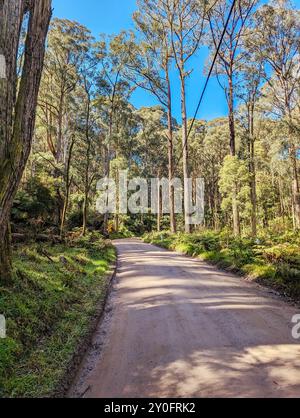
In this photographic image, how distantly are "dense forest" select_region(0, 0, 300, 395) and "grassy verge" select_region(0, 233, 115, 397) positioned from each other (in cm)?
4

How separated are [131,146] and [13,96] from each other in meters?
38.8

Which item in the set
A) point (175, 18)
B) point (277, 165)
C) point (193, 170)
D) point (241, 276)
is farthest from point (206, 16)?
point (193, 170)

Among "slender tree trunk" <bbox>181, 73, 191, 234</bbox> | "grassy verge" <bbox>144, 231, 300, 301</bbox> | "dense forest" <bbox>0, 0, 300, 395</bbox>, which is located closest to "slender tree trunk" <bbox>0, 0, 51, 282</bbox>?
"dense forest" <bbox>0, 0, 300, 395</bbox>

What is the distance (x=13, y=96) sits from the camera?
5.50 meters

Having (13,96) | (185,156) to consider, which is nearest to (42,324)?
(13,96)

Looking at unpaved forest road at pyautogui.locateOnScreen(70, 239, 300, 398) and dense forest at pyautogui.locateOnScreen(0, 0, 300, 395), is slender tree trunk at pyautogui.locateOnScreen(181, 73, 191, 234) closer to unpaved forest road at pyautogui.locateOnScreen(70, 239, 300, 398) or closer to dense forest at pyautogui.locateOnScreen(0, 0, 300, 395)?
dense forest at pyautogui.locateOnScreen(0, 0, 300, 395)

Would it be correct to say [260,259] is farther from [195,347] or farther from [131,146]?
[131,146]

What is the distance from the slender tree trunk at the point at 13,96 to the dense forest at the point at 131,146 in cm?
2

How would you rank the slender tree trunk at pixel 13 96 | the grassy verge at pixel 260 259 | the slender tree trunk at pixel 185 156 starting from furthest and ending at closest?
the slender tree trunk at pixel 185 156, the grassy verge at pixel 260 259, the slender tree trunk at pixel 13 96

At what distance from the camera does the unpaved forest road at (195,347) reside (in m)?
3.59

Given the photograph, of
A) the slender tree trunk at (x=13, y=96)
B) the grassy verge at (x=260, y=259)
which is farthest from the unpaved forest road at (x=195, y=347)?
the slender tree trunk at (x=13, y=96)

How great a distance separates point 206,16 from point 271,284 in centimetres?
1872

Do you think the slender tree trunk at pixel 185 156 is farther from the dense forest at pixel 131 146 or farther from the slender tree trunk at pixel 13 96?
the slender tree trunk at pixel 13 96

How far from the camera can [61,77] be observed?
2738 cm
